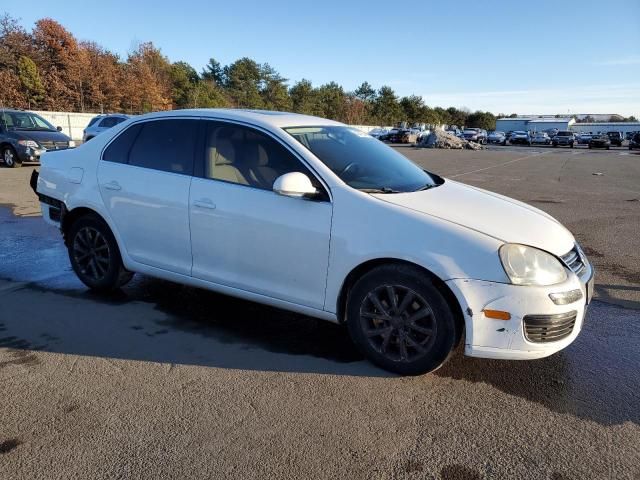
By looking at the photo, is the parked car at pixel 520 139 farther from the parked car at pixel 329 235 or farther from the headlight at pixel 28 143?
the parked car at pixel 329 235

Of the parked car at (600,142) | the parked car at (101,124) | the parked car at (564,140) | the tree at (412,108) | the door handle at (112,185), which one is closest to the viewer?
the door handle at (112,185)

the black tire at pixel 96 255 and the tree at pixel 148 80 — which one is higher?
the tree at pixel 148 80

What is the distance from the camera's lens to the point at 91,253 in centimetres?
472

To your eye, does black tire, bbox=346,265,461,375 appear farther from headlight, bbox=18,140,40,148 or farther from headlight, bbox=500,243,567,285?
headlight, bbox=18,140,40,148

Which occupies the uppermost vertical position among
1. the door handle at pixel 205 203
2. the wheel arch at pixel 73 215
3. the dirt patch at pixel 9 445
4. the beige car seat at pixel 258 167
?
the beige car seat at pixel 258 167

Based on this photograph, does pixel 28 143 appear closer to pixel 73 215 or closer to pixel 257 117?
pixel 73 215

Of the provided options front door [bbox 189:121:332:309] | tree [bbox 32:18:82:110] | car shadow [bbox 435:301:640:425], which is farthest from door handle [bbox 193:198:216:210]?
tree [bbox 32:18:82:110]

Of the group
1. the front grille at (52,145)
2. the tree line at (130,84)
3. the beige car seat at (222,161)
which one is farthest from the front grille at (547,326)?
the tree line at (130,84)

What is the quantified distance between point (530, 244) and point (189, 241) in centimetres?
248

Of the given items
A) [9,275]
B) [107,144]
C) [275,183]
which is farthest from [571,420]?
[9,275]

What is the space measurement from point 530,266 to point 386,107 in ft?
308

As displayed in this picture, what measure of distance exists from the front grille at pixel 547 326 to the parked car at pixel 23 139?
15.4 meters

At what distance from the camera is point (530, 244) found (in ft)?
10.1

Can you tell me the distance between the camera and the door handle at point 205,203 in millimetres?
3799
